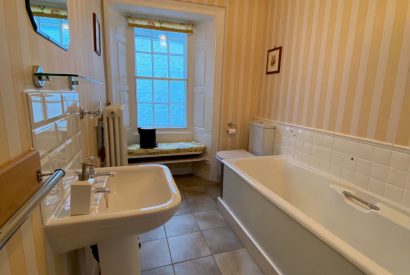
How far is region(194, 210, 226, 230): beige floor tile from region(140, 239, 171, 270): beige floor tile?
0.43 metres

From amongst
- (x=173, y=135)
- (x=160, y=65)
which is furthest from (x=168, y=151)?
(x=160, y=65)

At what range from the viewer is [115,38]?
2.64 meters

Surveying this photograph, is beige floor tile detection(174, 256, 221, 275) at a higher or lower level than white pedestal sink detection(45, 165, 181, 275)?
lower

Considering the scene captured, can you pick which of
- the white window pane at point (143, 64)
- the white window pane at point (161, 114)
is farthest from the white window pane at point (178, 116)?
the white window pane at point (143, 64)

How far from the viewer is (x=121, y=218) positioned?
821mm

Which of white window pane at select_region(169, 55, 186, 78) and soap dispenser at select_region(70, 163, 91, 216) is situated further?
white window pane at select_region(169, 55, 186, 78)

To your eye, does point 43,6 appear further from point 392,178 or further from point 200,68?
point 200,68

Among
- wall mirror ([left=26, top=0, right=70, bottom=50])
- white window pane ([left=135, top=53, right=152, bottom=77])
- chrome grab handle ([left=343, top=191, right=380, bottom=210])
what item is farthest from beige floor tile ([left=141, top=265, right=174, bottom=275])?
white window pane ([left=135, top=53, right=152, bottom=77])

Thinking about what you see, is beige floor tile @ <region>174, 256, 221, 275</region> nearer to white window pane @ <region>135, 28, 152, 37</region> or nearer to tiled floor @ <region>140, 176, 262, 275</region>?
tiled floor @ <region>140, 176, 262, 275</region>

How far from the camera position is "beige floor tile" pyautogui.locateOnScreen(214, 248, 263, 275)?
1606mm

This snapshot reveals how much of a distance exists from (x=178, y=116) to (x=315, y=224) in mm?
2594

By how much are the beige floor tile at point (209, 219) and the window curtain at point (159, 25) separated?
248 cm

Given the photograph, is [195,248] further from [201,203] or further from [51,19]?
[51,19]

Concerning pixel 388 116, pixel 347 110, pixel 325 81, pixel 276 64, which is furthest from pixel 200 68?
pixel 388 116
